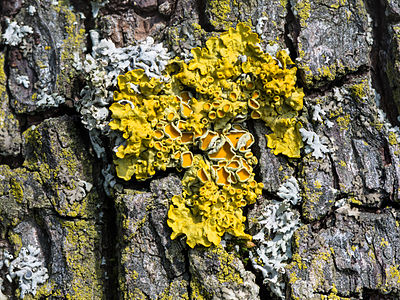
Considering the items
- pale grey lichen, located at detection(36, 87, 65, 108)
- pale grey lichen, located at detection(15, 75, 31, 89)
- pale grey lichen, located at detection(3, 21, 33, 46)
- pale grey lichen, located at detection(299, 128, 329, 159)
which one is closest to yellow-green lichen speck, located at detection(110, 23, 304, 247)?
pale grey lichen, located at detection(299, 128, 329, 159)

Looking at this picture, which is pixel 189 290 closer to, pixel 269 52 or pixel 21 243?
pixel 21 243

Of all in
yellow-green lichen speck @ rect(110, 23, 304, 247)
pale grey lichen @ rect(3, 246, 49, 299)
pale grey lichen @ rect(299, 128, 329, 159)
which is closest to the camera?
yellow-green lichen speck @ rect(110, 23, 304, 247)

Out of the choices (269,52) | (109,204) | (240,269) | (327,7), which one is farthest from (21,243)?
(327,7)

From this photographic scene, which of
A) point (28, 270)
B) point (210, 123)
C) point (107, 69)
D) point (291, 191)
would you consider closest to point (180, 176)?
point (210, 123)

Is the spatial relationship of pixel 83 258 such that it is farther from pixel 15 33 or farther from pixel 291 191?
pixel 15 33

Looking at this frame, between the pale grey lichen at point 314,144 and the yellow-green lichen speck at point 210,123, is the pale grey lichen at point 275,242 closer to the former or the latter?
the yellow-green lichen speck at point 210,123

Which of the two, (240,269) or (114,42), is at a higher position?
(114,42)

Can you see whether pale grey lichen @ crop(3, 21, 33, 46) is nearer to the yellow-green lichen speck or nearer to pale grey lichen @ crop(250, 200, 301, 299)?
A: the yellow-green lichen speck
